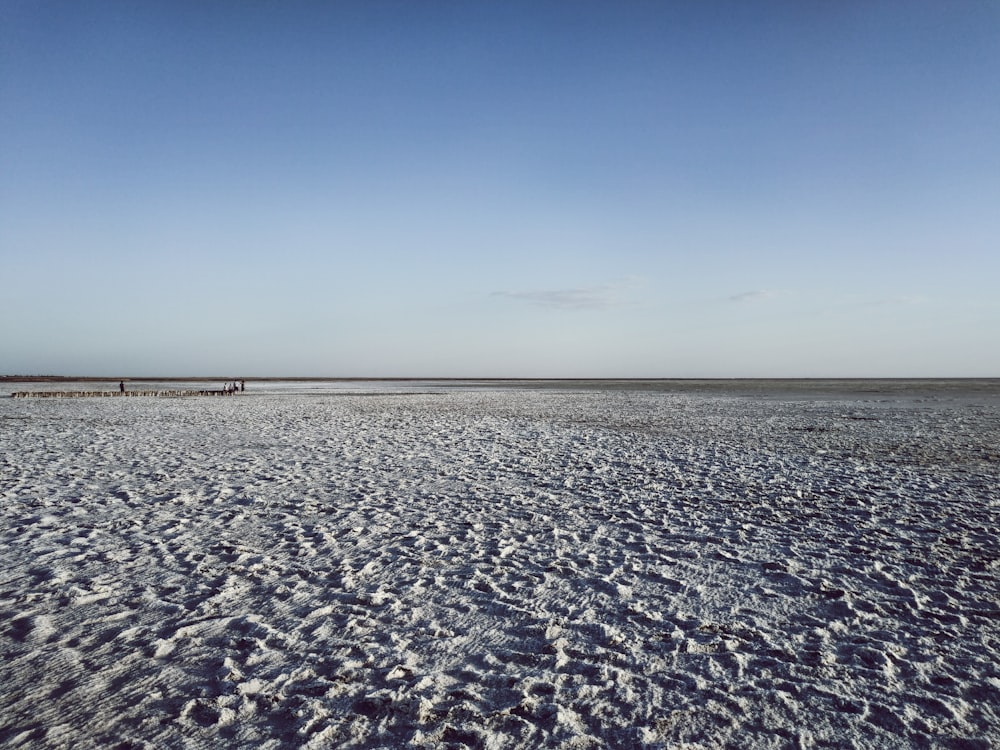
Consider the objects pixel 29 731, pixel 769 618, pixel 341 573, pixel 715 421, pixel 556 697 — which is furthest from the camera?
pixel 715 421

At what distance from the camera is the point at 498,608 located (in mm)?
5648

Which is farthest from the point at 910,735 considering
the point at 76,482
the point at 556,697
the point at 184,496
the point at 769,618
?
the point at 76,482

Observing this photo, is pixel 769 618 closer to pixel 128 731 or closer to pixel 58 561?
pixel 128 731

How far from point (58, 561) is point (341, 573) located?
11.4ft

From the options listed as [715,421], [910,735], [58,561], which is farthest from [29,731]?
[715,421]

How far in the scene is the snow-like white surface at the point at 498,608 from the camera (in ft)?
12.7

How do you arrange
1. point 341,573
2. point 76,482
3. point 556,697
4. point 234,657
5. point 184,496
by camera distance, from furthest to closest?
point 76,482, point 184,496, point 341,573, point 234,657, point 556,697

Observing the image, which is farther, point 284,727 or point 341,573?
point 341,573

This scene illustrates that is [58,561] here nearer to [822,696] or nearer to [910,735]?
[822,696]

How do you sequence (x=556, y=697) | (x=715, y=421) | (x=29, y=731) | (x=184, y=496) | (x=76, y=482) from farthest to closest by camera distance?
1. (x=715, y=421)
2. (x=76, y=482)
3. (x=184, y=496)
4. (x=556, y=697)
5. (x=29, y=731)

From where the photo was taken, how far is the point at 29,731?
3668mm

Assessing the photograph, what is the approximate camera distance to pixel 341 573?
657cm

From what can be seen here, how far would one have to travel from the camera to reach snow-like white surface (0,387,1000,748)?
Result: 387 centimetres

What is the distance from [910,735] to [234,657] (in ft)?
16.2
